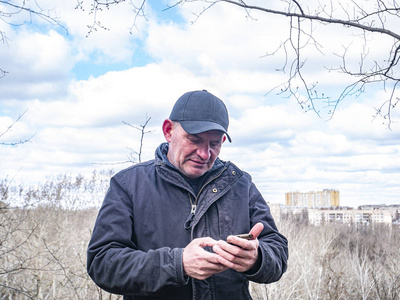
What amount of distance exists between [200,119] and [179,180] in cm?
34

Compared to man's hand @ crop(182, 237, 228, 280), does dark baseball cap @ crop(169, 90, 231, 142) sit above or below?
above

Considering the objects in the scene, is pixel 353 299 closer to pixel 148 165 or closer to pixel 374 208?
pixel 148 165

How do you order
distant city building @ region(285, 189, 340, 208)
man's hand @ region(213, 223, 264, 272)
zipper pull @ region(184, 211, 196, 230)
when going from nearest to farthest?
1. man's hand @ region(213, 223, 264, 272)
2. zipper pull @ region(184, 211, 196, 230)
3. distant city building @ region(285, 189, 340, 208)

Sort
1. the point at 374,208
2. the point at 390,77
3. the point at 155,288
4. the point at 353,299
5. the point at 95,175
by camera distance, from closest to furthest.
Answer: the point at 155,288
the point at 390,77
the point at 353,299
the point at 95,175
the point at 374,208

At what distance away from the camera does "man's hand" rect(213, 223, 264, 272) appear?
174cm

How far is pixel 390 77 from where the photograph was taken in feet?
14.0

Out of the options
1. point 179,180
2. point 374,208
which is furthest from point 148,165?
point 374,208

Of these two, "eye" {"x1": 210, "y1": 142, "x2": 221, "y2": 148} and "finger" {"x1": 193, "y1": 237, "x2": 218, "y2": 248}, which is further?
"eye" {"x1": 210, "y1": 142, "x2": 221, "y2": 148}

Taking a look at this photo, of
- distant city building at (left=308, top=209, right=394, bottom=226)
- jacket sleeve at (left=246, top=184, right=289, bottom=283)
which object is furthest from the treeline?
jacket sleeve at (left=246, top=184, right=289, bottom=283)

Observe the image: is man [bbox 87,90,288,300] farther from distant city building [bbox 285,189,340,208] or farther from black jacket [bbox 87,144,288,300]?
distant city building [bbox 285,189,340,208]

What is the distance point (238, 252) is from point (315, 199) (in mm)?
25175

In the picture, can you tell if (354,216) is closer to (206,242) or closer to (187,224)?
(187,224)

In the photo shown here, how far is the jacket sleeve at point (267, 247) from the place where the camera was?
193 cm

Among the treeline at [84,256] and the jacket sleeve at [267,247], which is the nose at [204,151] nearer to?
the jacket sleeve at [267,247]
